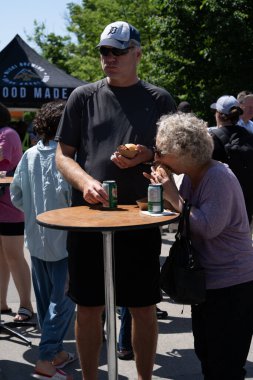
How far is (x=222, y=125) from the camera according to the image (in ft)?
16.2

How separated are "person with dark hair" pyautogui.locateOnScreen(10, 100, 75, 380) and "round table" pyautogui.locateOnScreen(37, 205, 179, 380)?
886 millimetres

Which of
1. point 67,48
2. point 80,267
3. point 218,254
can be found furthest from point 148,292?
point 67,48

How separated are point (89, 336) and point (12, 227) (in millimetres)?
2075

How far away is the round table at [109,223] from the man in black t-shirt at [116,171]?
21cm

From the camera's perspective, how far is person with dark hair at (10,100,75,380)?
407 centimetres

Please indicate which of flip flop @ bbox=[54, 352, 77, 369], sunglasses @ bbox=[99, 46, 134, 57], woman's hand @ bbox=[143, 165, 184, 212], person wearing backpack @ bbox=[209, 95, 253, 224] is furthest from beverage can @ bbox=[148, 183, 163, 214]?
flip flop @ bbox=[54, 352, 77, 369]

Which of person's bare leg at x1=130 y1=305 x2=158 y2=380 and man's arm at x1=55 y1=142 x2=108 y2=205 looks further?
person's bare leg at x1=130 y1=305 x2=158 y2=380

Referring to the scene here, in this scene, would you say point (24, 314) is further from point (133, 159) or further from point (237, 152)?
point (133, 159)

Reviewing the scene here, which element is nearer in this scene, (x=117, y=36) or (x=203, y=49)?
(x=117, y=36)

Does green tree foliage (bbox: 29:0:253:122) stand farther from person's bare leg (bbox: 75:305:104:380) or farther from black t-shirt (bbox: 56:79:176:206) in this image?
person's bare leg (bbox: 75:305:104:380)

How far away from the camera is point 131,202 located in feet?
11.3

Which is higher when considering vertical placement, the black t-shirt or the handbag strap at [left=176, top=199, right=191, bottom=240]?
the black t-shirt

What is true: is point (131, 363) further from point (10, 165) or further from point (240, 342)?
point (10, 165)

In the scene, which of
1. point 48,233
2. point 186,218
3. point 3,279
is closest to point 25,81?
point 3,279
